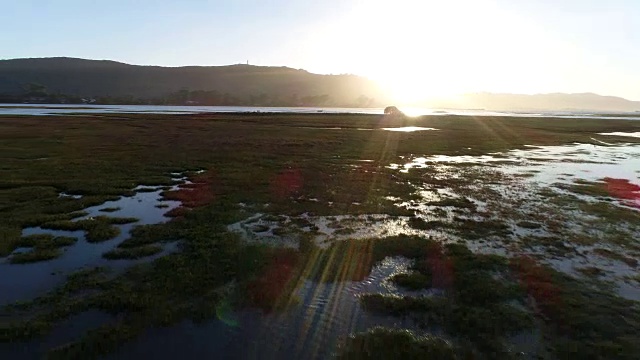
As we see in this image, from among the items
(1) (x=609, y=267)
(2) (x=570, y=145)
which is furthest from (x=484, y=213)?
A: (2) (x=570, y=145)

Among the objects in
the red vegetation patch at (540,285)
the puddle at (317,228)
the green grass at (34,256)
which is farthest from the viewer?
the puddle at (317,228)

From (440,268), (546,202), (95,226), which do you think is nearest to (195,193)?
(95,226)

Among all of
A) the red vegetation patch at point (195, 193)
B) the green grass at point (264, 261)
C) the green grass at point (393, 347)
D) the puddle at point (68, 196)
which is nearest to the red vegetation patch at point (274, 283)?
the green grass at point (264, 261)

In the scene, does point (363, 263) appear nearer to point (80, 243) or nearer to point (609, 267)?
point (609, 267)

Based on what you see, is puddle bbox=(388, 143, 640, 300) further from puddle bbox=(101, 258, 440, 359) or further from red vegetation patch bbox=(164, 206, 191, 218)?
red vegetation patch bbox=(164, 206, 191, 218)

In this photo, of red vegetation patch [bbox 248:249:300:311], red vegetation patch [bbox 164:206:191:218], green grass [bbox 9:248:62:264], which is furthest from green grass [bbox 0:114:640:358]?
green grass [bbox 9:248:62:264]

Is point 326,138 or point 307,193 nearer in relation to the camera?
point 307,193

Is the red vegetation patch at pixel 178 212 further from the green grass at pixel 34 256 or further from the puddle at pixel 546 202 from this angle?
the puddle at pixel 546 202

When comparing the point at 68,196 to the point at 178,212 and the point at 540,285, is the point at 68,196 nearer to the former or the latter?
the point at 178,212
